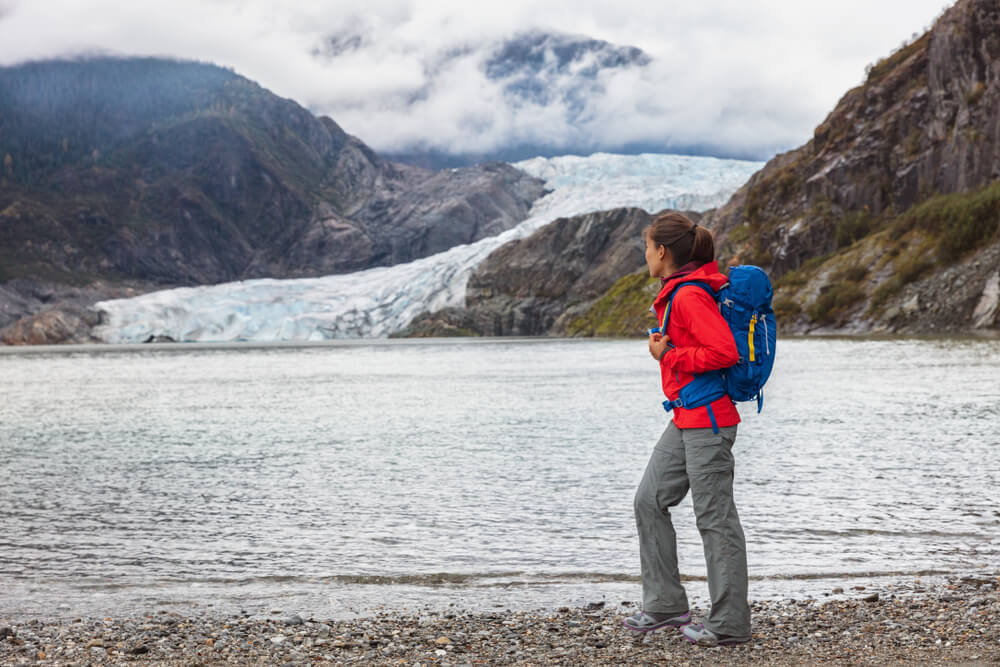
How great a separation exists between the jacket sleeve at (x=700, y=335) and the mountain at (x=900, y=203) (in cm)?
6937

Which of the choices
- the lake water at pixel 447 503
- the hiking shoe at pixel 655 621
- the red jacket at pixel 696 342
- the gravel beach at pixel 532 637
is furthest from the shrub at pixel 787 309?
the red jacket at pixel 696 342

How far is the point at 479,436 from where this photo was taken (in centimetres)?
1945

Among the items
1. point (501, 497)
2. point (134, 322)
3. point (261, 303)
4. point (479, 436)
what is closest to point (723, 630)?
point (501, 497)

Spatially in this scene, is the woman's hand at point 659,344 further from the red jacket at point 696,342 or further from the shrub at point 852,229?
the shrub at point 852,229

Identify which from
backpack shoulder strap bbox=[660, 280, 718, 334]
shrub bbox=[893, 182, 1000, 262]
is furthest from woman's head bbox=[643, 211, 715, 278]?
shrub bbox=[893, 182, 1000, 262]

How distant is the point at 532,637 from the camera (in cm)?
631

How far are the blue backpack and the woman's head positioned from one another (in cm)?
20

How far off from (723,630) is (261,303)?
157124 millimetres

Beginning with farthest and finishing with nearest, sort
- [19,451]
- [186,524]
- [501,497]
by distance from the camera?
[19,451]
[501,497]
[186,524]

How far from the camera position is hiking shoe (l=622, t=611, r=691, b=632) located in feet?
20.8

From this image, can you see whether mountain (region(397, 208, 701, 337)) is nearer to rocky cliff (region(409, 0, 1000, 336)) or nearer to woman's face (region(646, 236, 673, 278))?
rocky cliff (region(409, 0, 1000, 336))

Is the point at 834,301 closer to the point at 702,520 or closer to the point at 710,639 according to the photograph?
the point at 702,520

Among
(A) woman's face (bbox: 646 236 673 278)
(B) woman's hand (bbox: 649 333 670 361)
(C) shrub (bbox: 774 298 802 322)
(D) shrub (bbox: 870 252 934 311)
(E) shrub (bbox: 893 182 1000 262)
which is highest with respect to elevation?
(E) shrub (bbox: 893 182 1000 262)

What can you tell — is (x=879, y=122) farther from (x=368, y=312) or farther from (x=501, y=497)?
(x=501, y=497)
